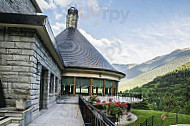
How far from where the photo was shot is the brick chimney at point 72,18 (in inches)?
910

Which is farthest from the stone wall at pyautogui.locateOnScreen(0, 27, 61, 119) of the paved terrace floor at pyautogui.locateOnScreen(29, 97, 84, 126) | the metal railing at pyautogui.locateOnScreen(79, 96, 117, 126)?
the metal railing at pyautogui.locateOnScreen(79, 96, 117, 126)

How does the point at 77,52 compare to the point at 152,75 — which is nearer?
the point at 77,52

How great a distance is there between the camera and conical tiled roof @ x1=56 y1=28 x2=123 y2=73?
57.6 feet

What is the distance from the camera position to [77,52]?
19.3 m

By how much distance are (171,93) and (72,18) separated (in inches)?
1187

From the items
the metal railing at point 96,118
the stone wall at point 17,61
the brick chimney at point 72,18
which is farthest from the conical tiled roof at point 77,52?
the metal railing at point 96,118

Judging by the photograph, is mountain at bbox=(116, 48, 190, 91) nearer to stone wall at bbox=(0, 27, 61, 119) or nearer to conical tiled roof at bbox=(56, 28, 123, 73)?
conical tiled roof at bbox=(56, 28, 123, 73)

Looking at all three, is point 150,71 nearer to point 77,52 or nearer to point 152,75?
point 152,75

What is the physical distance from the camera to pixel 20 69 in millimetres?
5195

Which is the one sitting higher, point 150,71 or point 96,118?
point 150,71

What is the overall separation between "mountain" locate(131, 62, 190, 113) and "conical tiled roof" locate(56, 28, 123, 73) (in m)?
15.5

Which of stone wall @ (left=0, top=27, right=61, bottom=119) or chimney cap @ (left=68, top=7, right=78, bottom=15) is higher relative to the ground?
chimney cap @ (left=68, top=7, right=78, bottom=15)

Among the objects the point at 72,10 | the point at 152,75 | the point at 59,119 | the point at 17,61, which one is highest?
the point at 72,10

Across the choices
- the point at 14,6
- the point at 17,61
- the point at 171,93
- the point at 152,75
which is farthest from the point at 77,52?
the point at 152,75
